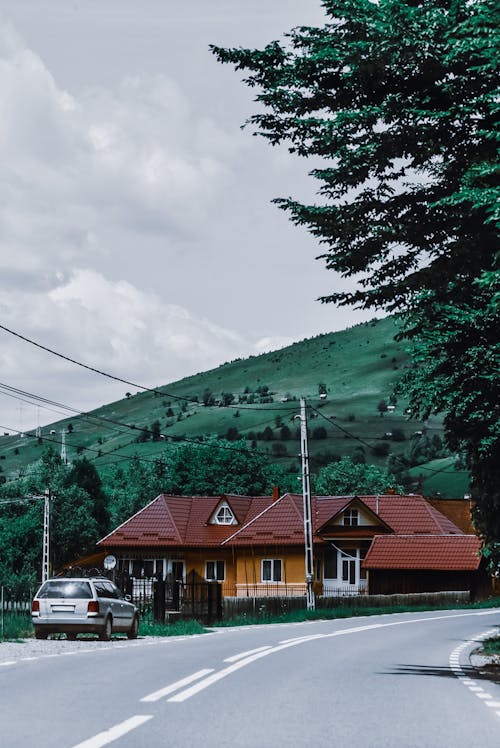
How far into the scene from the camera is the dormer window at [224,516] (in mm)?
77438

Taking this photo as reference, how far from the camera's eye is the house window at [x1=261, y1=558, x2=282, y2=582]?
7094cm

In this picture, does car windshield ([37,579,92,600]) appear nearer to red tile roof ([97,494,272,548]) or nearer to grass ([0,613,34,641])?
grass ([0,613,34,641])

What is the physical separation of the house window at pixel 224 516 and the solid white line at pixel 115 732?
217 feet

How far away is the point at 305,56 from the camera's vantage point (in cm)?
1945

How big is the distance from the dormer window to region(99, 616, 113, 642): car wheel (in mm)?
49427

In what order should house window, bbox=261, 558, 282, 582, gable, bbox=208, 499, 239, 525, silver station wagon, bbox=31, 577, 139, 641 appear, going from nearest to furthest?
silver station wagon, bbox=31, 577, 139, 641, house window, bbox=261, 558, 282, 582, gable, bbox=208, 499, 239, 525

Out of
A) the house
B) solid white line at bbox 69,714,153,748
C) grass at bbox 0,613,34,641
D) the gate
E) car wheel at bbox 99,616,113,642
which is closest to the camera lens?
solid white line at bbox 69,714,153,748

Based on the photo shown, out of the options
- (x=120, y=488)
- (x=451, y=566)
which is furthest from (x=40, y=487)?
(x=451, y=566)

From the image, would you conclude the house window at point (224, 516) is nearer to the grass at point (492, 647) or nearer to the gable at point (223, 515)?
the gable at point (223, 515)

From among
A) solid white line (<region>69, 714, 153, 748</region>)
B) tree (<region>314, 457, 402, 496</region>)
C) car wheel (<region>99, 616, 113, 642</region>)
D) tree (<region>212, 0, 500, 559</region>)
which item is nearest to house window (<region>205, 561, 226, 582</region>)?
tree (<region>314, 457, 402, 496</region>)

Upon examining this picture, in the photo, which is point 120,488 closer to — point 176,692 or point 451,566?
point 451,566

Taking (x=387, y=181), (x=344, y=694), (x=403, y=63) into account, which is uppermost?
(x=403, y=63)

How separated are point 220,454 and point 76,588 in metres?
67.8

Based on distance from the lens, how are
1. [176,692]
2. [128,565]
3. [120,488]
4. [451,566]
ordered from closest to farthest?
[176,692] < [451,566] < [128,565] < [120,488]
